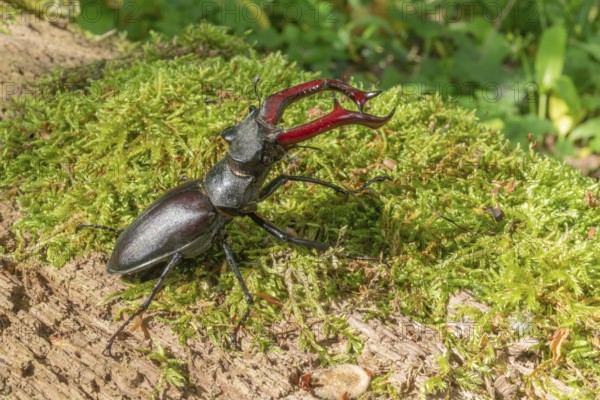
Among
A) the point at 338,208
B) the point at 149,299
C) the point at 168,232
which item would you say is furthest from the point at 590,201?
the point at 149,299

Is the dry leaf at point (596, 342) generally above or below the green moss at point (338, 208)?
below

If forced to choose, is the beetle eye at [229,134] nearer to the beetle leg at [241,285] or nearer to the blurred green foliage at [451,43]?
the beetle leg at [241,285]

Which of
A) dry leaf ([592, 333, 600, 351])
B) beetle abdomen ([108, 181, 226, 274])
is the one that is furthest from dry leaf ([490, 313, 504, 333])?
beetle abdomen ([108, 181, 226, 274])

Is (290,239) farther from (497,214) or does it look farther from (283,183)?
(497,214)

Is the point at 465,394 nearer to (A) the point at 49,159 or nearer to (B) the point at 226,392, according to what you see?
(B) the point at 226,392

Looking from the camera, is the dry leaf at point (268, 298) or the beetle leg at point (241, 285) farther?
the dry leaf at point (268, 298)

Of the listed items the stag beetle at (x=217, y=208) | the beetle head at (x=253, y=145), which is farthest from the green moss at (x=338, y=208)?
the beetle head at (x=253, y=145)

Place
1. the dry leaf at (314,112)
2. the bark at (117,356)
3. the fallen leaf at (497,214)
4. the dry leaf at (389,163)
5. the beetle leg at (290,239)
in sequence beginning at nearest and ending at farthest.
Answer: the bark at (117,356)
the beetle leg at (290,239)
the fallen leaf at (497,214)
the dry leaf at (389,163)
the dry leaf at (314,112)
